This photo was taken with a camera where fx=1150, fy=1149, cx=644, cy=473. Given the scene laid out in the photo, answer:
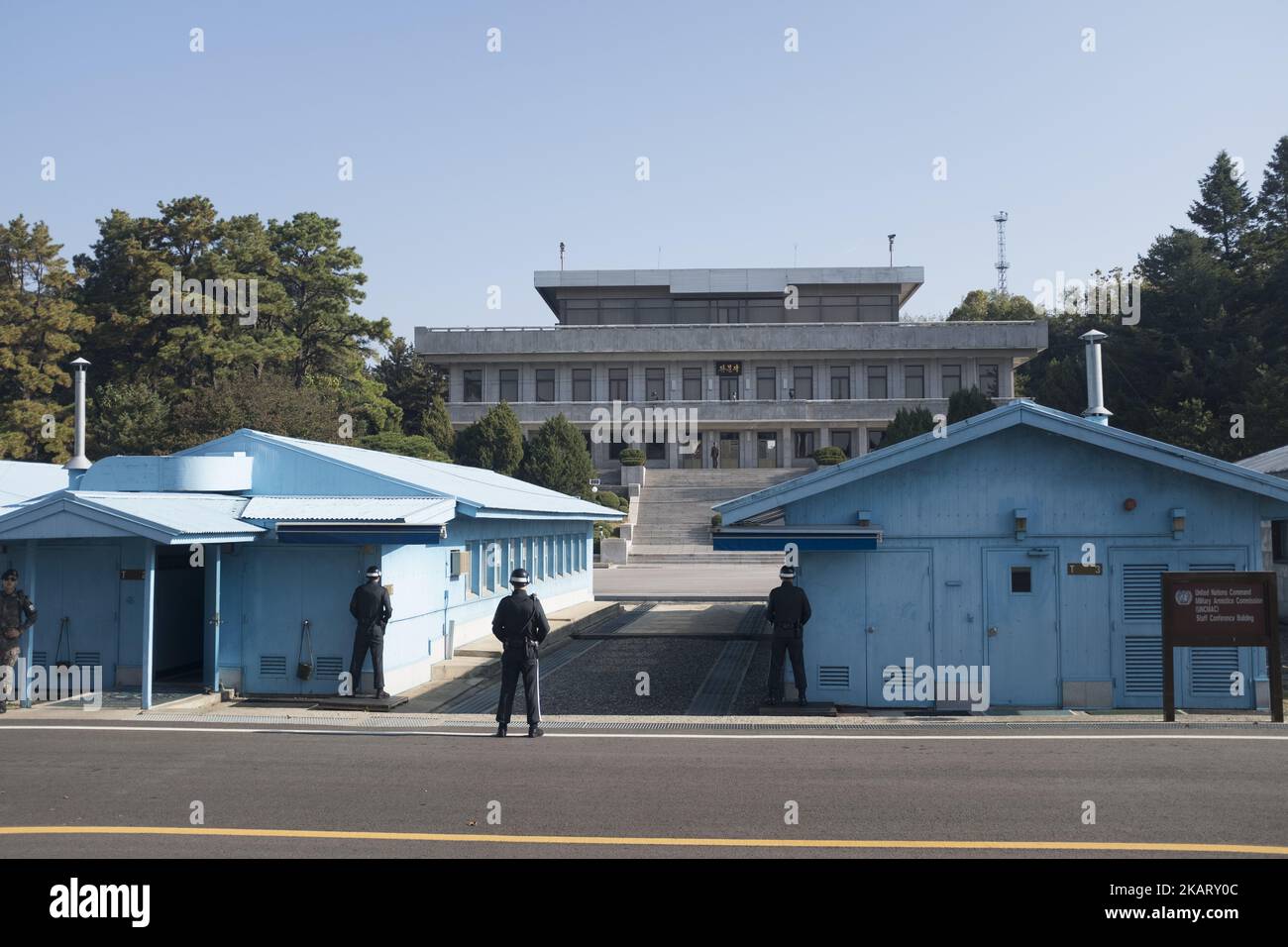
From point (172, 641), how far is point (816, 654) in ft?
35.4

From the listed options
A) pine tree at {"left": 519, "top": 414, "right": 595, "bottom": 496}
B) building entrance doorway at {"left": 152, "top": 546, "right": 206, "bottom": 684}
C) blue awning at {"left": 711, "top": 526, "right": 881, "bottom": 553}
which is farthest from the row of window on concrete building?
blue awning at {"left": 711, "top": 526, "right": 881, "bottom": 553}

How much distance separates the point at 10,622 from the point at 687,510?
44.4 metres

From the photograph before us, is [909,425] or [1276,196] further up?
[1276,196]

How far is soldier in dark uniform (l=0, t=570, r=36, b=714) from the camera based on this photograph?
15.8 meters

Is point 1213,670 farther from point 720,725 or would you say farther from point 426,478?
point 426,478

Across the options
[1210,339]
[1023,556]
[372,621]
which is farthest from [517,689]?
[1210,339]

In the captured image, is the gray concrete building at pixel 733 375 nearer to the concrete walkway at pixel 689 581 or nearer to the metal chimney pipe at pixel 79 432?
the concrete walkway at pixel 689 581

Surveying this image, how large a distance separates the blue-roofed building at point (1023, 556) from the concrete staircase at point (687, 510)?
34.1 meters

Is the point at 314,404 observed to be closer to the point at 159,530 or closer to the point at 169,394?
the point at 169,394

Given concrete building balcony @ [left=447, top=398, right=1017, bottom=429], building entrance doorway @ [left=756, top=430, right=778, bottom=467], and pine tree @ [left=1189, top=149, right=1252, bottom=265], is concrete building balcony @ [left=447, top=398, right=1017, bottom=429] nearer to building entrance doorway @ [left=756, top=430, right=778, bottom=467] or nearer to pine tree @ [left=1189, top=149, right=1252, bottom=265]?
building entrance doorway @ [left=756, top=430, right=778, bottom=467]

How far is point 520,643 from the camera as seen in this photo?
13.4 meters

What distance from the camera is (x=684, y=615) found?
99.6 ft

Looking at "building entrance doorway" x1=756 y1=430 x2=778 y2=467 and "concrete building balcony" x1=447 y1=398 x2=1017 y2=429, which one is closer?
"concrete building balcony" x1=447 y1=398 x2=1017 y2=429

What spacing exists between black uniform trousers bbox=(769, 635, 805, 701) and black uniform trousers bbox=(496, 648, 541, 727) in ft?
11.4
